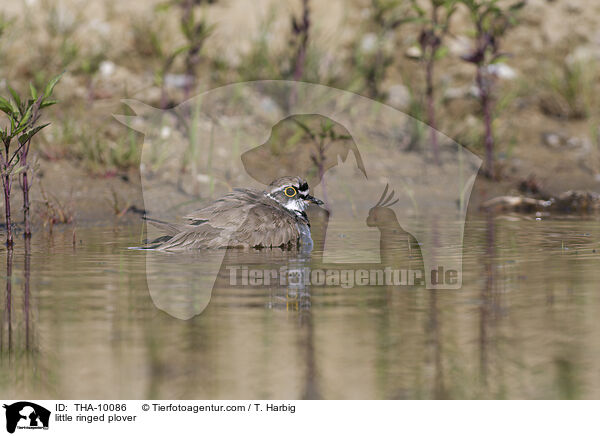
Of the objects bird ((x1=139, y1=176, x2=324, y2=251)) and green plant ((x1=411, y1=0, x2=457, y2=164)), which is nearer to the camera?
bird ((x1=139, y1=176, x2=324, y2=251))

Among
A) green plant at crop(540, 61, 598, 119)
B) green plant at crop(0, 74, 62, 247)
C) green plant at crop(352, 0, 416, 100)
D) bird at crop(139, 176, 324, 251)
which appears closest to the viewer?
green plant at crop(0, 74, 62, 247)

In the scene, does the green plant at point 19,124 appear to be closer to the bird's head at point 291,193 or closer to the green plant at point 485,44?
the bird's head at point 291,193

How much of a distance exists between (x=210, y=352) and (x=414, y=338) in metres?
1.04

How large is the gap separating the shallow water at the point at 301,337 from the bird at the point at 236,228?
79 cm

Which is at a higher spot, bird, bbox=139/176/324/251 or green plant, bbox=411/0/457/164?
green plant, bbox=411/0/457/164

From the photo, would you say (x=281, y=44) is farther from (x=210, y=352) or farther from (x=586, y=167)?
(x=210, y=352)
